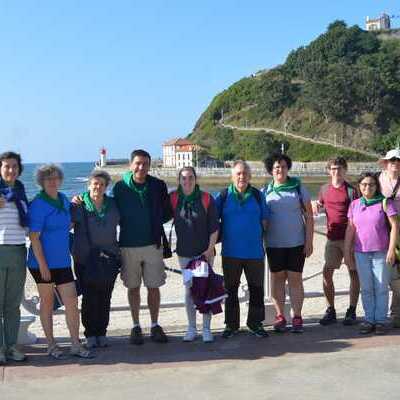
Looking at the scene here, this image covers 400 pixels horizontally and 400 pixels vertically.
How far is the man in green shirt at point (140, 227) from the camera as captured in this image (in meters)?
5.17

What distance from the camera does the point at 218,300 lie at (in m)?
5.22

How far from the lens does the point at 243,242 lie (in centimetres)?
533

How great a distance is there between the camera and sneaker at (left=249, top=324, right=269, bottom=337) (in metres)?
5.34

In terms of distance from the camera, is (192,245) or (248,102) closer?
(192,245)

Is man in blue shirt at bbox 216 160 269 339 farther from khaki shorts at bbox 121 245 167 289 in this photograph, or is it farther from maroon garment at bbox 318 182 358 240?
maroon garment at bbox 318 182 358 240

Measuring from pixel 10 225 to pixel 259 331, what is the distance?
7.79 ft

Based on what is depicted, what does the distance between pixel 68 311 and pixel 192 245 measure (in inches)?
47.5

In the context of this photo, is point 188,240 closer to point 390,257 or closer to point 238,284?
point 238,284

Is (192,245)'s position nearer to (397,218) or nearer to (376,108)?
(397,218)

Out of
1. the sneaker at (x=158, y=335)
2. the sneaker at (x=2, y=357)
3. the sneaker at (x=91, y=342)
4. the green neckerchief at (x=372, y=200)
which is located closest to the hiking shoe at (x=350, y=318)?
the green neckerchief at (x=372, y=200)

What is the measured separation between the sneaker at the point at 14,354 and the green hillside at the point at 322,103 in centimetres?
8584

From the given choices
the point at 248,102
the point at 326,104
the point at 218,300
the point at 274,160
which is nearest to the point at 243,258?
the point at 218,300

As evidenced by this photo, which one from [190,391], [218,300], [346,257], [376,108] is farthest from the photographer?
[376,108]

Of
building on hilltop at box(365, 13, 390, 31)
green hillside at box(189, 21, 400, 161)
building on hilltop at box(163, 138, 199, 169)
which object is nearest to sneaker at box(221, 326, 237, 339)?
green hillside at box(189, 21, 400, 161)
